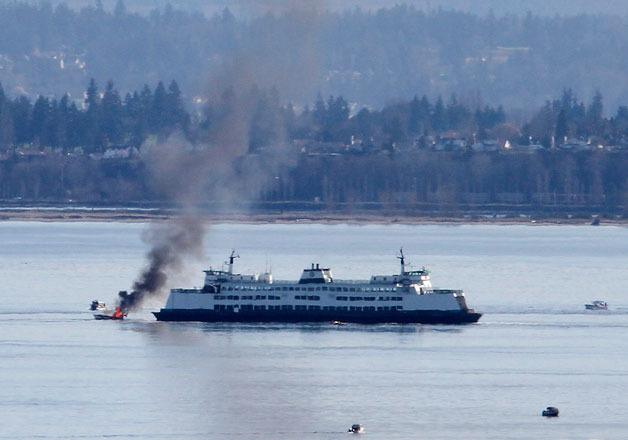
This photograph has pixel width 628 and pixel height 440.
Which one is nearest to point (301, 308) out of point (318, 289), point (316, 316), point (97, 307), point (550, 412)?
point (316, 316)

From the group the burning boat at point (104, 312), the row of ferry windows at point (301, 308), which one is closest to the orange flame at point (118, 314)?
the burning boat at point (104, 312)

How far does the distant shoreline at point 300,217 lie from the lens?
175m

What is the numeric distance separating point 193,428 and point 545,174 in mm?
133627

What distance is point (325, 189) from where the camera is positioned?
184250mm

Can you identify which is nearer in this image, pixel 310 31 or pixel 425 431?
pixel 425 431

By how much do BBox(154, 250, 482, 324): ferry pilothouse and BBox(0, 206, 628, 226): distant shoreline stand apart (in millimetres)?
90471

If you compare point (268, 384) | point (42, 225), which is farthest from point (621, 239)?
point (268, 384)

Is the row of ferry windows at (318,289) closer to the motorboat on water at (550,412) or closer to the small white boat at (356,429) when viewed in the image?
the motorboat on water at (550,412)

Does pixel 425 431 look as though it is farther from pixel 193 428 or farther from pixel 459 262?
pixel 459 262

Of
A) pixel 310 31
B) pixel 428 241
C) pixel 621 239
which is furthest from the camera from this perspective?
pixel 621 239

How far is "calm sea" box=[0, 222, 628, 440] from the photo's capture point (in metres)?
56.1

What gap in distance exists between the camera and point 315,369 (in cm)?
6606

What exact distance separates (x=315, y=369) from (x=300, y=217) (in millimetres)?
111276

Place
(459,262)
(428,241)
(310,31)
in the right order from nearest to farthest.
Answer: (310,31), (459,262), (428,241)
